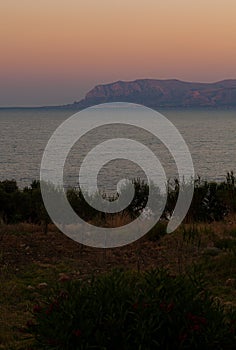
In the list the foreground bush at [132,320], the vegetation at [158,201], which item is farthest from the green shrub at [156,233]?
the foreground bush at [132,320]

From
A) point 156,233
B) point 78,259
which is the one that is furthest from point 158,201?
point 78,259

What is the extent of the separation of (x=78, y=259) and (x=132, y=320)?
4.99 metres

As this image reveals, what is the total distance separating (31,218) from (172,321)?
967 centimetres

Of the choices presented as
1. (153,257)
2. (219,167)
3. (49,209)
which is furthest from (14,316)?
(219,167)

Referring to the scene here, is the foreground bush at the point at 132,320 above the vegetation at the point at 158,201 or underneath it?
underneath

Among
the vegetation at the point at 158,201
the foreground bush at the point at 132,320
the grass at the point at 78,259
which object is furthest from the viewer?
the vegetation at the point at 158,201

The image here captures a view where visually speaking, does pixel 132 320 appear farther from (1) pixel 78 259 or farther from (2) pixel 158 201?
(2) pixel 158 201

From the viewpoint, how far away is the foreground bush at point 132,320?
3576 mm

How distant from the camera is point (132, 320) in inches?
147

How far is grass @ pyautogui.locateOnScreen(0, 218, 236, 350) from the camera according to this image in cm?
668

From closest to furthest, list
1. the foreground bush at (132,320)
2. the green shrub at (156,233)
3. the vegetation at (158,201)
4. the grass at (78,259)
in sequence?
the foreground bush at (132,320) < the grass at (78,259) < the green shrub at (156,233) < the vegetation at (158,201)

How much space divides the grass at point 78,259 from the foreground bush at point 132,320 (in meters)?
1.86

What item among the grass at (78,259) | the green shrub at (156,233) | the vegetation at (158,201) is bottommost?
the grass at (78,259)

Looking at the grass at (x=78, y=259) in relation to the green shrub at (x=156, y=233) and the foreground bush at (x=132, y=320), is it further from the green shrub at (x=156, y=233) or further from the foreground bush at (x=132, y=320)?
the foreground bush at (x=132, y=320)
